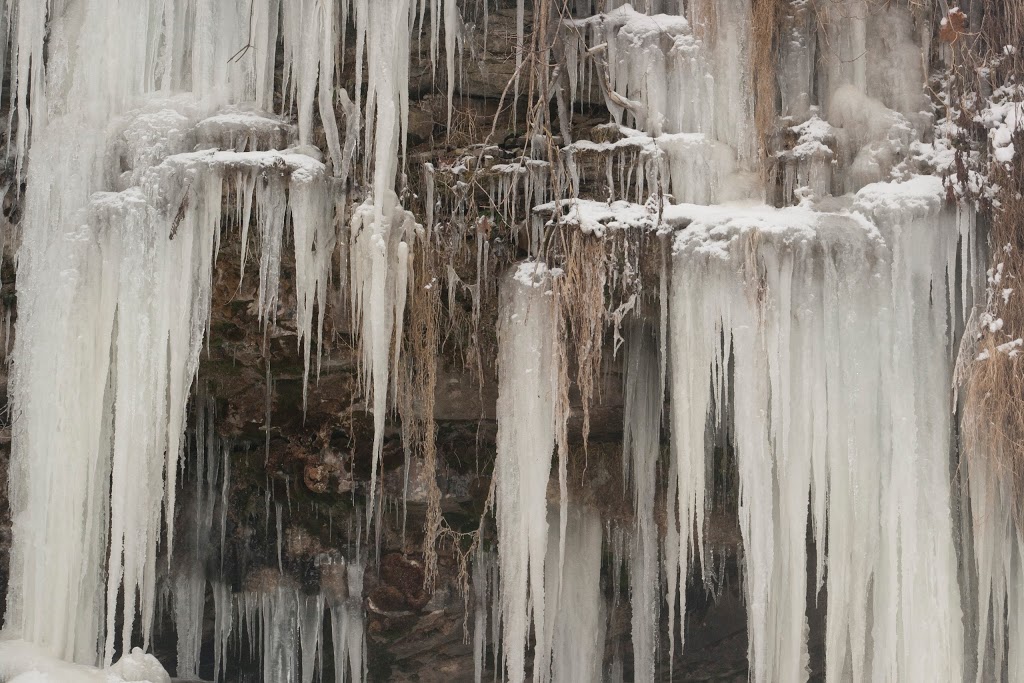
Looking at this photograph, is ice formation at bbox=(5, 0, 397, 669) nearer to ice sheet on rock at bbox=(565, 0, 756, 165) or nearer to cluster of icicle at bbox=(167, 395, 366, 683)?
ice sheet on rock at bbox=(565, 0, 756, 165)

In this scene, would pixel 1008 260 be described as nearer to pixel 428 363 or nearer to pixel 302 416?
pixel 428 363

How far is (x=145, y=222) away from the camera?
17.4ft

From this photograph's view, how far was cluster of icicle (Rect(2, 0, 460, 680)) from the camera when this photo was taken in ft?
17.4

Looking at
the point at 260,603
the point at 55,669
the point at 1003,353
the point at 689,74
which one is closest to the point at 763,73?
the point at 689,74

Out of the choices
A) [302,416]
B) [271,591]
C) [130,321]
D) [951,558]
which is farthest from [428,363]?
[951,558]

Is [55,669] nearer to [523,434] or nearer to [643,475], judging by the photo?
[523,434]

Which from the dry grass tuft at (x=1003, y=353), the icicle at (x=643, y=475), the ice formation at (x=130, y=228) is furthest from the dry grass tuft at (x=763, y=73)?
the ice formation at (x=130, y=228)

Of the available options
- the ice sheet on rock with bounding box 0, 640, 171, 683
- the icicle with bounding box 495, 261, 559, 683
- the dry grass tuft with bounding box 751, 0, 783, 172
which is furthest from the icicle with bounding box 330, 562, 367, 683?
the dry grass tuft with bounding box 751, 0, 783, 172

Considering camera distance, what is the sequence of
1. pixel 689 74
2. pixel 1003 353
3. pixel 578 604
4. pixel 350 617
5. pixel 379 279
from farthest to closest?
1. pixel 350 617
2. pixel 578 604
3. pixel 689 74
4. pixel 379 279
5. pixel 1003 353

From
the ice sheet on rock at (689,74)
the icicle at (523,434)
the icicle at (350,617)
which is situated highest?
the ice sheet on rock at (689,74)

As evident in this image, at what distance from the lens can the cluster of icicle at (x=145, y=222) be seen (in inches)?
208

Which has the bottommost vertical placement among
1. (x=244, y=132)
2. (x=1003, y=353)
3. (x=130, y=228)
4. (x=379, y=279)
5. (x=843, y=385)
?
(x=843, y=385)

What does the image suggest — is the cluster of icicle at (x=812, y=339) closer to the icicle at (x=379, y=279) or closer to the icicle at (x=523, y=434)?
the icicle at (x=523, y=434)

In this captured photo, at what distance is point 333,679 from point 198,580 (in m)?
1.24
